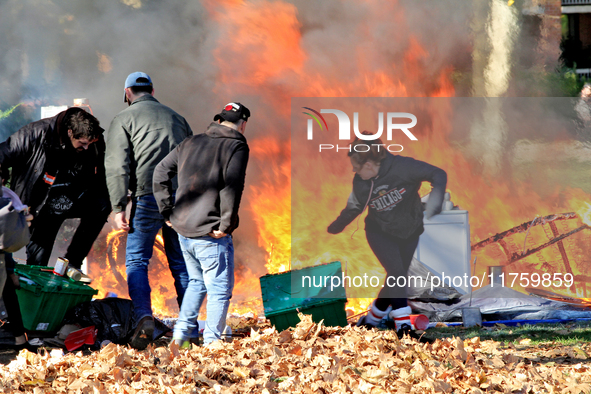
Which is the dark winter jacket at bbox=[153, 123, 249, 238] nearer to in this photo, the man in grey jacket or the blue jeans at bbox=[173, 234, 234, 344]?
the blue jeans at bbox=[173, 234, 234, 344]

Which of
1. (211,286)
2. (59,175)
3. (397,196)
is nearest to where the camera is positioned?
(211,286)

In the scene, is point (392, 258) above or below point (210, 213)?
below

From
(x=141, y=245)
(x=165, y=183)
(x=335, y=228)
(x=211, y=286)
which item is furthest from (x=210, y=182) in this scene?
(x=335, y=228)

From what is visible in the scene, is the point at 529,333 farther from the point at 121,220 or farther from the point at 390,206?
the point at 121,220

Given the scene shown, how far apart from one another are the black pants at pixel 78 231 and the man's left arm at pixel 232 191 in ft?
6.23

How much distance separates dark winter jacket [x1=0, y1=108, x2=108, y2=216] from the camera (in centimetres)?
531

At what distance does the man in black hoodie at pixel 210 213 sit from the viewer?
4332 millimetres

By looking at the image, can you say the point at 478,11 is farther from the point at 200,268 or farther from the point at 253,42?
the point at 200,268

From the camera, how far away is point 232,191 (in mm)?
4355

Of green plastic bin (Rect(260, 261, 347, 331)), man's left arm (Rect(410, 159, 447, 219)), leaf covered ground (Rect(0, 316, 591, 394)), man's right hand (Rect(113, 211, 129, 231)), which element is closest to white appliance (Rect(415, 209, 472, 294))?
man's left arm (Rect(410, 159, 447, 219))

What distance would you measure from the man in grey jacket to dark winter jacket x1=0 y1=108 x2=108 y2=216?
0.50 m

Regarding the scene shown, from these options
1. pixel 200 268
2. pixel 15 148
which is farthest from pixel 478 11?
pixel 15 148

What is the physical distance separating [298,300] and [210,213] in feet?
5.25

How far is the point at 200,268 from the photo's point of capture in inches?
179
